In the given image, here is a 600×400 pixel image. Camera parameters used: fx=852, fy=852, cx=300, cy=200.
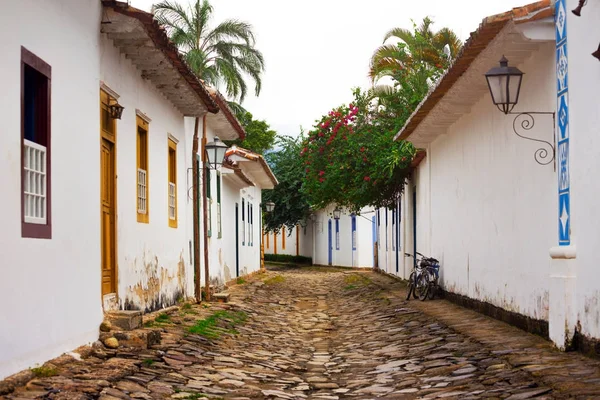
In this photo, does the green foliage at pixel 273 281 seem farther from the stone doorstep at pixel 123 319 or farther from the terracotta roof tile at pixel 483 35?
the stone doorstep at pixel 123 319

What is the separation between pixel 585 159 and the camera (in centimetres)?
741

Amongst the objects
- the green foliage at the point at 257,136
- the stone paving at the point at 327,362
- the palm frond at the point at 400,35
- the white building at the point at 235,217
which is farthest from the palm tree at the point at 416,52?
the green foliage at the point at 257,136

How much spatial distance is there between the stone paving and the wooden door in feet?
3.02

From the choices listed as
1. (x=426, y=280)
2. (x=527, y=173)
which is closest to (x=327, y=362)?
(x=527, y=173)

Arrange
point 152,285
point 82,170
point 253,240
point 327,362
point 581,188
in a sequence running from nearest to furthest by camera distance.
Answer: point 581,188 < point 82,170 < point 327,362 < point 152,285 < point 253,240

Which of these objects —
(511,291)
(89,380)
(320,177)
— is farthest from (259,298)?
(89,380)

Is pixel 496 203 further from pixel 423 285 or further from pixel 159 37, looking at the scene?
pixel 159 37

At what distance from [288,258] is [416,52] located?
26.7 m

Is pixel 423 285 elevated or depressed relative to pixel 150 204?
depressed

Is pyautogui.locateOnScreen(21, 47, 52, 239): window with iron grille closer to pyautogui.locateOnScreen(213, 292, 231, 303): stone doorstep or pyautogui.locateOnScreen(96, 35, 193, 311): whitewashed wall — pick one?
pyautogui.locateOnScreen(96, 35, 193, 311): whitewashed wall

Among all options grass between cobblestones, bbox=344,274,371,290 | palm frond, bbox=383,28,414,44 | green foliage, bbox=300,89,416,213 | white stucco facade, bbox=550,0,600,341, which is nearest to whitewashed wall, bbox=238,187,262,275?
grass between cobblestones, bbox=344,274,371,290

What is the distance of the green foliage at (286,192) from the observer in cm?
4103

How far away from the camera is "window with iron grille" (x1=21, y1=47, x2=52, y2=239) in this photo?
21.7 feet

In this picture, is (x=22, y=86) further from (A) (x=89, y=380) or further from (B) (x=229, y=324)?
(B) (x=229, y=324)
